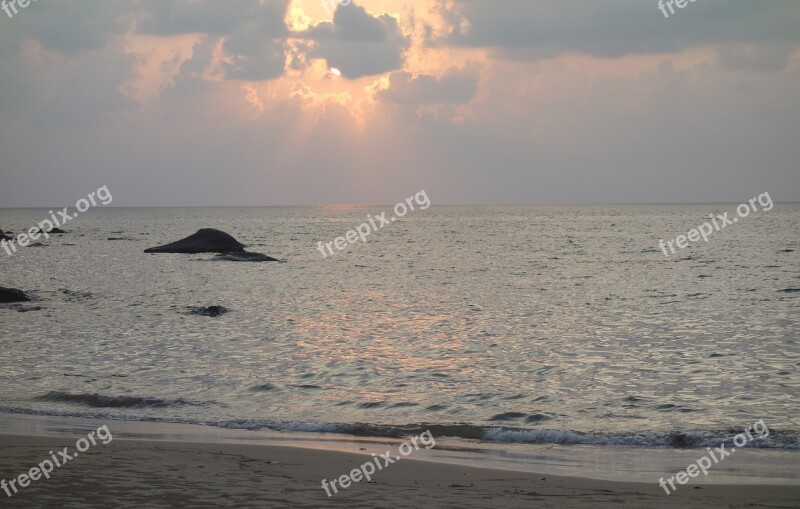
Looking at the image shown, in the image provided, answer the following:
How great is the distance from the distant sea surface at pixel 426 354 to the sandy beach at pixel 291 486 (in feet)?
11.3

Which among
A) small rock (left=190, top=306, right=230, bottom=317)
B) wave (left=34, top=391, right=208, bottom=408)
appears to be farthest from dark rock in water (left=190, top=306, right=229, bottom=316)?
wave (left=34, top=391, right=208, bottom=408)

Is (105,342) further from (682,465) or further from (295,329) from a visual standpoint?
(682,465)

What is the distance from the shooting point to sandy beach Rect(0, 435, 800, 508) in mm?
10727

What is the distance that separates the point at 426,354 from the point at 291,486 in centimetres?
1378

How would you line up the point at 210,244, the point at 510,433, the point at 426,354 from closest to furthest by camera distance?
the point at 510,433
the point at 426,354
the point at 210,244

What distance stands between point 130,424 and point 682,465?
11.0 metres

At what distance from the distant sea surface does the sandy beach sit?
3439 millimetres

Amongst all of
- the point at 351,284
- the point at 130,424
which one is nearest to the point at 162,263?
the point at 351,284

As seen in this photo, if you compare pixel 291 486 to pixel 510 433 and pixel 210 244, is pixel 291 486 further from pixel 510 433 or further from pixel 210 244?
pixel 210 244

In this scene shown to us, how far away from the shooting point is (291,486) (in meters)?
11.6

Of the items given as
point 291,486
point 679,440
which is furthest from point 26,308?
point 679,440

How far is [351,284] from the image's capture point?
5091 centimetres

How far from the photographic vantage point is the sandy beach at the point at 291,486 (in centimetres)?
1073

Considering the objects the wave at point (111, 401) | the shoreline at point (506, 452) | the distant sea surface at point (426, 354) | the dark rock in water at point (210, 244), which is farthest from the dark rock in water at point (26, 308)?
the dark rock in water at point (210, 244)
